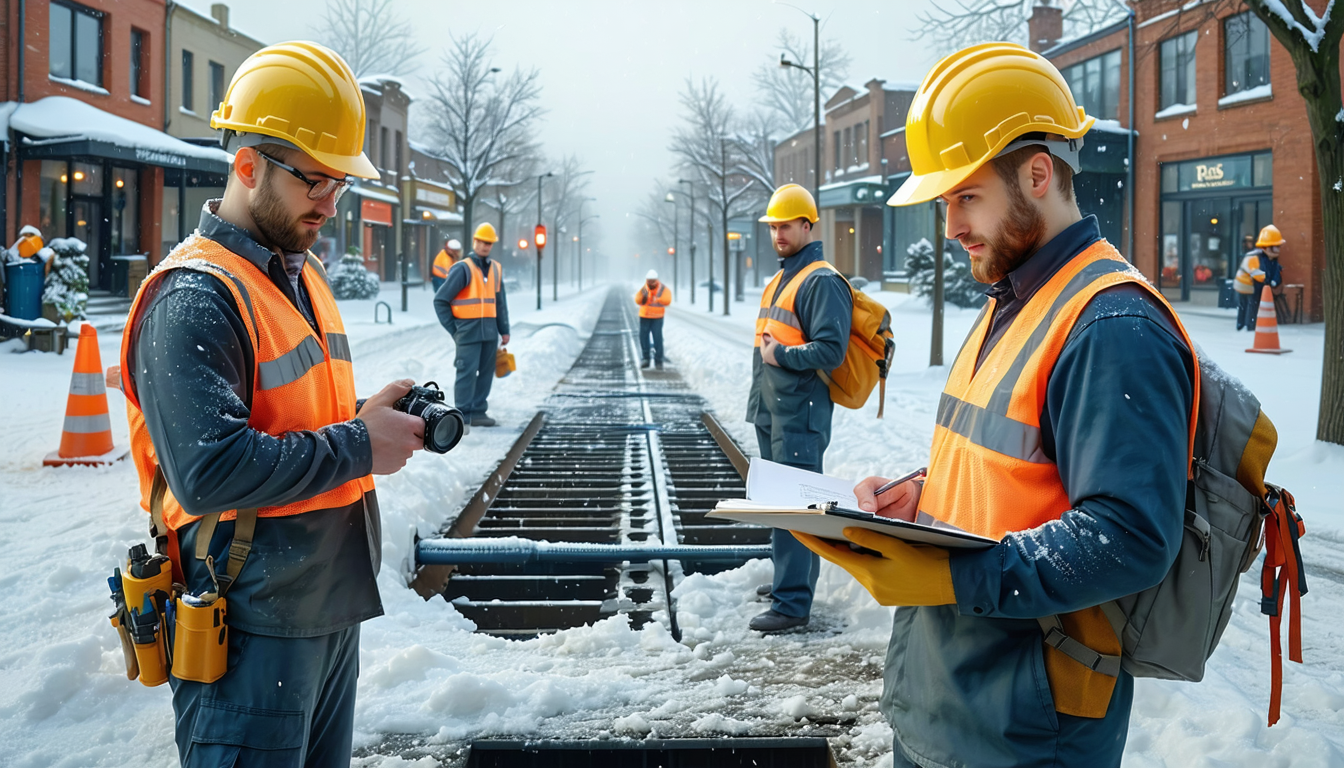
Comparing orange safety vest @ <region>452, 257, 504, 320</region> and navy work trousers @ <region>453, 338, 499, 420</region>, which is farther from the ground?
orange safety vest @ <region>452, 257, 504, 320</region>

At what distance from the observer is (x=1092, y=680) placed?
6.26ft

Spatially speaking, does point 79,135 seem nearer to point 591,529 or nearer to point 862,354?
point 591,529

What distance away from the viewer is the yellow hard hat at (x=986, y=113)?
2.03 meters

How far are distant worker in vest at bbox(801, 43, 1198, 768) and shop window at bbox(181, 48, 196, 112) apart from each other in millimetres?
33260

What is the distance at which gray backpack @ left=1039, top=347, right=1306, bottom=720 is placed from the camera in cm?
179

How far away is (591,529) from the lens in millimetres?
7246

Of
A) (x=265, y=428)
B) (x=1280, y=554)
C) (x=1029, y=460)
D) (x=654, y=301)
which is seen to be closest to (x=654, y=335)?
(x=654, y=301)

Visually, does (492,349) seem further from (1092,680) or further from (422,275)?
(422,275)

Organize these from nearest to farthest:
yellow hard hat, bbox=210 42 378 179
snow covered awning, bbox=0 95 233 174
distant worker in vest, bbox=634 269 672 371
Answer: 1. yellow hard hat, bbox=210 42 378 179
2. distant worker in vest, bbox=634 269 672 371
3. snow covered awning, bbox=0 95 233 174

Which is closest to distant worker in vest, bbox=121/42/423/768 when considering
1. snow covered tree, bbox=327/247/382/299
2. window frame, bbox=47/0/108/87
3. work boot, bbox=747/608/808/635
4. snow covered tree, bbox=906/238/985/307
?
work boot, bbox=747/608/808/635

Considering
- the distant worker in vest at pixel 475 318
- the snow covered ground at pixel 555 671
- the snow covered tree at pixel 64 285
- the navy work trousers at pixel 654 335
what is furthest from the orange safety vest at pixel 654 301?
the snow covered ground at pixel 555 671

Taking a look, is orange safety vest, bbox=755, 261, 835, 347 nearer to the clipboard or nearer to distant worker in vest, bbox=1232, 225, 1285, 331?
the clipboard

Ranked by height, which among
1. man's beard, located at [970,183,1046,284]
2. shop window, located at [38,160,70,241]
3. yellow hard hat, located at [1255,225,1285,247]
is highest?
shop window, located at [38,160,70,241]

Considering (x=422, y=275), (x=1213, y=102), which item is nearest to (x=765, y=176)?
(x=1213, y=102)
